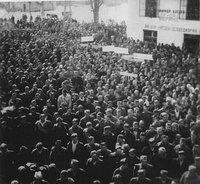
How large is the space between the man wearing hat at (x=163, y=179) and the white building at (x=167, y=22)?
6.88 ft

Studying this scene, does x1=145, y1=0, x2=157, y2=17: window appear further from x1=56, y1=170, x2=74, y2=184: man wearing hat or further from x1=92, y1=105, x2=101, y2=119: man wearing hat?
x1=56, y1=170, x2=74, y2=184: man wearing hat

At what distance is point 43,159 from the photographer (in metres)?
4.10

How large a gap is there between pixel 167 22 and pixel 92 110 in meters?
2.44

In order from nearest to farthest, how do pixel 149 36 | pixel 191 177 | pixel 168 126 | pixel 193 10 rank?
pixel 191 177, pixel 168 126, pixel 193 10, pixel 149 36

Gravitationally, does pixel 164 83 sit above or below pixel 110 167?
above

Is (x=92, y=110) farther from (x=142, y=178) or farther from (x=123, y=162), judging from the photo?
(x=142, y=178)

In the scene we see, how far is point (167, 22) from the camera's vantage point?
5.88 meters

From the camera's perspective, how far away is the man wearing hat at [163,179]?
11.6ft

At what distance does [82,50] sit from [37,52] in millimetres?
1068

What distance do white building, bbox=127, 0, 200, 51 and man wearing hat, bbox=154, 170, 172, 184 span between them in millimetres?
2097

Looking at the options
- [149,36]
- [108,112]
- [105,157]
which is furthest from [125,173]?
[149,36]

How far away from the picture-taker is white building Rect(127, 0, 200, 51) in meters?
4.75

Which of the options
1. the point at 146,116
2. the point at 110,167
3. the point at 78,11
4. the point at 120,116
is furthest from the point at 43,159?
the point at 78,11

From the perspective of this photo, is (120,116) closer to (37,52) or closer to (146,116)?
(146,116)
